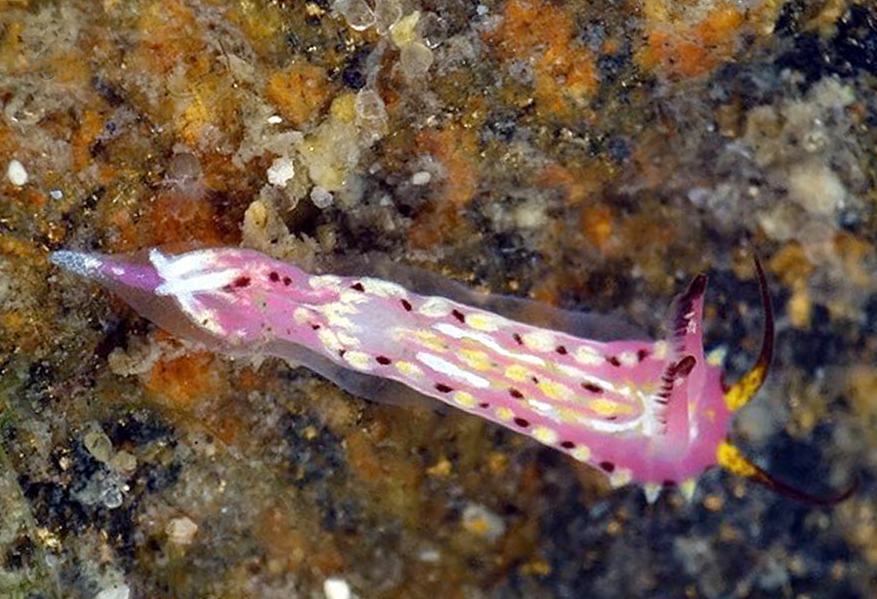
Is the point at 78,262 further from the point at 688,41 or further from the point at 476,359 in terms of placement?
the point at 688,41

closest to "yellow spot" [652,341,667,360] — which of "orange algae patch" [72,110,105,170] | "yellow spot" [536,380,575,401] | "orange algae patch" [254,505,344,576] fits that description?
"yellow spot" [536,380,575,401]

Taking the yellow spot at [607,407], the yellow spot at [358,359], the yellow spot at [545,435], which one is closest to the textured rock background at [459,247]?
the yellow spot at [545,435]

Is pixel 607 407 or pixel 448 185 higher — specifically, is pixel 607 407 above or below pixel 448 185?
below

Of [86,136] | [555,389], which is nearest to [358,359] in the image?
[555,389]

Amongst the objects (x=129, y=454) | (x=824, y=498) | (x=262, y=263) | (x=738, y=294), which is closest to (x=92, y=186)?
(x=262, y=263)

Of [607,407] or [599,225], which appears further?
[599,225]

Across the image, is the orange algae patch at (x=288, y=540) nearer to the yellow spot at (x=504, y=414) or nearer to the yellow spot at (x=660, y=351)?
the yellow spot at (x=504, y=414)

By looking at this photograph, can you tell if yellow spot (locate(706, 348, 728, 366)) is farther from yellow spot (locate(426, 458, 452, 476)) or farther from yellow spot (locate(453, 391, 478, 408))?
yellow spot (locate(426, 458, 452, 476))
